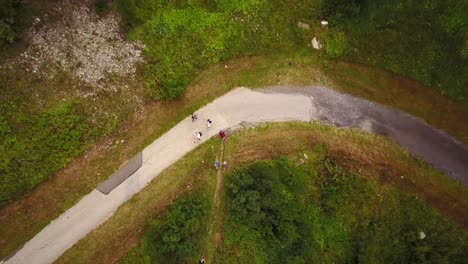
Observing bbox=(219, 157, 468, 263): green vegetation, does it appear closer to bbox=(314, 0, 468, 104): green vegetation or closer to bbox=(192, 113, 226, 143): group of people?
bbox=(192, 113, 226, 143): group of people

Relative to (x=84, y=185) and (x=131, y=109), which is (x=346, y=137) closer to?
(x=131, y=109)

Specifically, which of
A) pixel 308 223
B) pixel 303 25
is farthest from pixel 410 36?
pixel 308 223

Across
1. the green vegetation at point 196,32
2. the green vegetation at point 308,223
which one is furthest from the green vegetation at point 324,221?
the green vegetation at point 196,32

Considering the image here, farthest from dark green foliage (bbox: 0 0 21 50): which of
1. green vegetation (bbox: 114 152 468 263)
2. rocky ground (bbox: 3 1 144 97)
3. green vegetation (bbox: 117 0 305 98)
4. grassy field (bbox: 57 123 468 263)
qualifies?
green vegetation (bbox: 114 152 468 263)


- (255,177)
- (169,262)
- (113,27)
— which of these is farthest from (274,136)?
(113,27)

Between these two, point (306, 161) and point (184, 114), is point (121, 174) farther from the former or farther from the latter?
point (306, 161)

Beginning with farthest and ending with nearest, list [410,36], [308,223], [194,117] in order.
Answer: [410,36] → [308,223] → [194,117]

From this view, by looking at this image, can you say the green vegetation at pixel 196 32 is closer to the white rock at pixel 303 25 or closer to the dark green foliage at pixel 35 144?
the white rock at pixel 303 25
